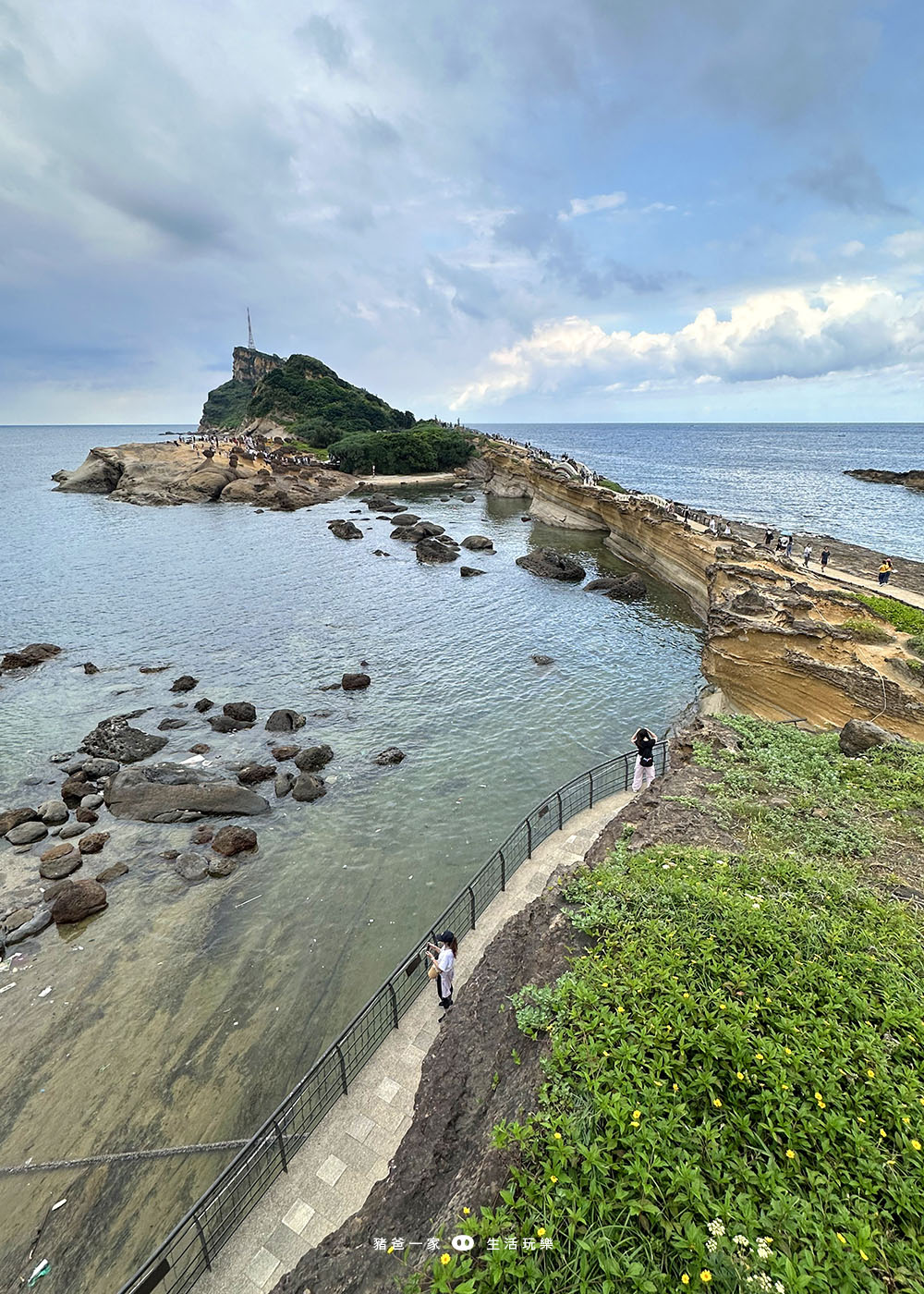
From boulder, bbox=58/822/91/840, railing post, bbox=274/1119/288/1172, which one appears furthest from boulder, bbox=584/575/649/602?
railing post, bbox=274/1119/288/1172

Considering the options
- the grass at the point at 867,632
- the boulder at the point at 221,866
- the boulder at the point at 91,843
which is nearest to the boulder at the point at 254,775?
the boulder at the point at 221,866

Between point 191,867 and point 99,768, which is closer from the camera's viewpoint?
point 191,867

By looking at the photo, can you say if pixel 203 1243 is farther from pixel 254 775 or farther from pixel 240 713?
pixel 240 713

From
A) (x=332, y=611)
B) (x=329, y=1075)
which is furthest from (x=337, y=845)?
(x=332, y=611)

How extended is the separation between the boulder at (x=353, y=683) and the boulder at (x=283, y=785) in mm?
6785

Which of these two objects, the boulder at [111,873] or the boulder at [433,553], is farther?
the boulder at [433,553]

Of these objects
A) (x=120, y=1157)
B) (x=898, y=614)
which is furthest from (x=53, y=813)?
(x=898, y=614)

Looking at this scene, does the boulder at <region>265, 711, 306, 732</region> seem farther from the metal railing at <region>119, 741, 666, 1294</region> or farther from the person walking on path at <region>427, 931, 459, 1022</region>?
the person walking on path at <region>427, 931, 459, 1022</region>

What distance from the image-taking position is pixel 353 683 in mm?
26297

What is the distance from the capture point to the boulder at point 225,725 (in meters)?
22.8

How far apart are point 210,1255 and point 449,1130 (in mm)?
2944

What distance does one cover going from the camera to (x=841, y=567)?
42.0 metres

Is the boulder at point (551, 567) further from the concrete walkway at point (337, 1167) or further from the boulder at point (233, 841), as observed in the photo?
the concrete walkway at point (337, 1167)

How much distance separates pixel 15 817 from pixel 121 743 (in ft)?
13.8
